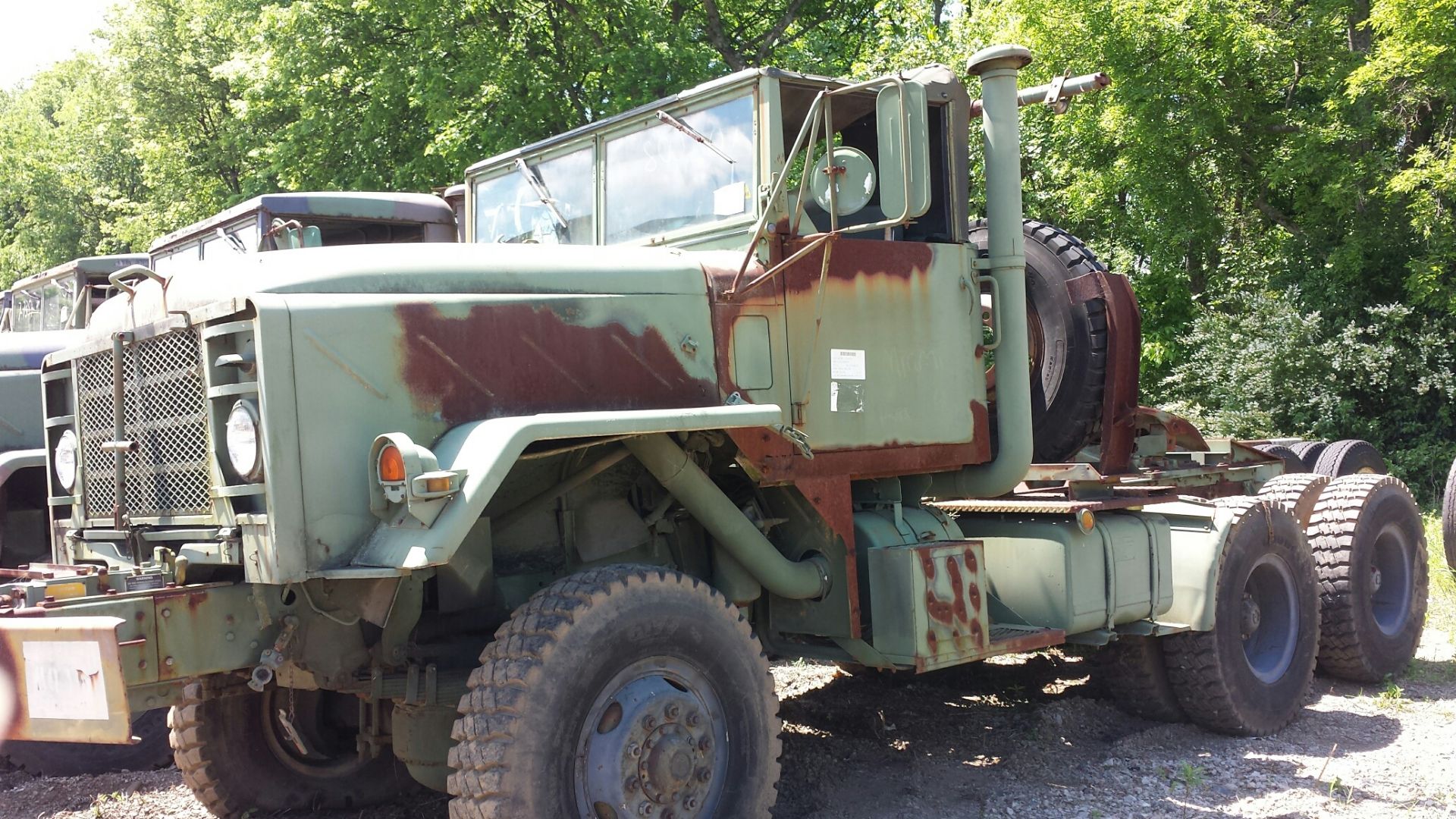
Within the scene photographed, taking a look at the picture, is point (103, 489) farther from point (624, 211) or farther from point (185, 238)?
point (185, 238)

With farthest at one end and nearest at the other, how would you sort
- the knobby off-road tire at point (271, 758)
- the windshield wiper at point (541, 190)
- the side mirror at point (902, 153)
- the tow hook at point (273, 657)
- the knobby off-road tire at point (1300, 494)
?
1. the knobby off-road tire at point (1300, 494)
2. the windshield wiper at point (541, 190)
3. the knobby off-road tire at point (271, 758)
4. the side mirror at point (902, 153)
5. the tow hook at point (273, 657)

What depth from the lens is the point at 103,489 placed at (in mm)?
3748

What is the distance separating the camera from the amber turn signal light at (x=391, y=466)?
Answer: 10.1ft

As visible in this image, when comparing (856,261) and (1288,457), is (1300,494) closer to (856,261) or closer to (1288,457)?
(1288,457)

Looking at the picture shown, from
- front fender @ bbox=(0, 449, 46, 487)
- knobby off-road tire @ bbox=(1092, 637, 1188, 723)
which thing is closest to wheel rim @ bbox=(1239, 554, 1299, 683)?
knobby off-road tire @ bbox=(1092, 637, 1188, 723)

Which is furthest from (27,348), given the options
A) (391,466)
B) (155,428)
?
(391,466)

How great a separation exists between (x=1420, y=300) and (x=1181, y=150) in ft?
10.3

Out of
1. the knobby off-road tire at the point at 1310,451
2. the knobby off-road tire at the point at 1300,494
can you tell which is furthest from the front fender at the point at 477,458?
the knobby off-road tire at the point at 1310,451

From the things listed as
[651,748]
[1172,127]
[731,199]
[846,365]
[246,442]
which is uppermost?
[1172,127]

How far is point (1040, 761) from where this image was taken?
5.05 metres

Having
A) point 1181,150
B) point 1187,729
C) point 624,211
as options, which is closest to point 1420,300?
point 1181,150

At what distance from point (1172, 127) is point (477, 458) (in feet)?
42.6

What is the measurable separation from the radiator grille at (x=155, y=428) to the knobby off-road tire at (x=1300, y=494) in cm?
553

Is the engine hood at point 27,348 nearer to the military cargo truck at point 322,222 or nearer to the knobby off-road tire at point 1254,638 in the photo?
the military cargo truck at point 322,222
